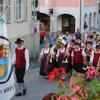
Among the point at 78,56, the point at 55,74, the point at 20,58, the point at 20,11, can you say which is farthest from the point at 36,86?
the point at 55,74

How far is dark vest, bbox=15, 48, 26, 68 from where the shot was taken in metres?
12.9

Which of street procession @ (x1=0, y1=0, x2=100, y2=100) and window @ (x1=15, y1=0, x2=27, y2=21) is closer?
street procession @ (x1=0, y1=0, x2=100, y2=100)

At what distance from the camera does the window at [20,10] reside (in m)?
20.9

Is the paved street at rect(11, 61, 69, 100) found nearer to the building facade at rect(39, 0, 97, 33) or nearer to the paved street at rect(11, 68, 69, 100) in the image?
the paved street at rect(11, 68, 69, 100)

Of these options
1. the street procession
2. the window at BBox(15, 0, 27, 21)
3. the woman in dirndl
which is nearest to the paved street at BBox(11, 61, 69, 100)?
the street procession

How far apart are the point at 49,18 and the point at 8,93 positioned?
1369 inches

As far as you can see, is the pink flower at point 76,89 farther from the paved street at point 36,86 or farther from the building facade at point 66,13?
the building facade at point 66,13

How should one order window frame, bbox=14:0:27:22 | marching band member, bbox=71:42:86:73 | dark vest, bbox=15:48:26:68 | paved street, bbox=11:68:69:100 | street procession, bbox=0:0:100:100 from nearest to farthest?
street procession, bbox=0:0:100:100, dark vest, bbox=15:48:26:68, paved street, bbox=11:68:69:100, marching band member, bbox=71:42:86:73, window frame, bbox=14:0:27:22

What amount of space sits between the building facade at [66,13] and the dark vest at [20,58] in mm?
25831

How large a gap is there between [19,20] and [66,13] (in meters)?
19.3

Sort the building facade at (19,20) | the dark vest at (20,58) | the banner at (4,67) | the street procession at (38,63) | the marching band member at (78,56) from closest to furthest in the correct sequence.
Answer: the street procession at (38,63)
the banner at (4,67)
the dark vest at (20,58)
the marching band member at (78,56)
the building facade at (19,20)

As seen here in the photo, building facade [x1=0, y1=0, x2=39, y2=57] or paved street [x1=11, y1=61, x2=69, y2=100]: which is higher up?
building facade [x1=0, y1=0, x2=39, y2=57]

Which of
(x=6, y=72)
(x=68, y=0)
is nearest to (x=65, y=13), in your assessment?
(x=68, y=0)

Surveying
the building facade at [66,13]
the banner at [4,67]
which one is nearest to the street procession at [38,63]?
the banner at [4,67]
